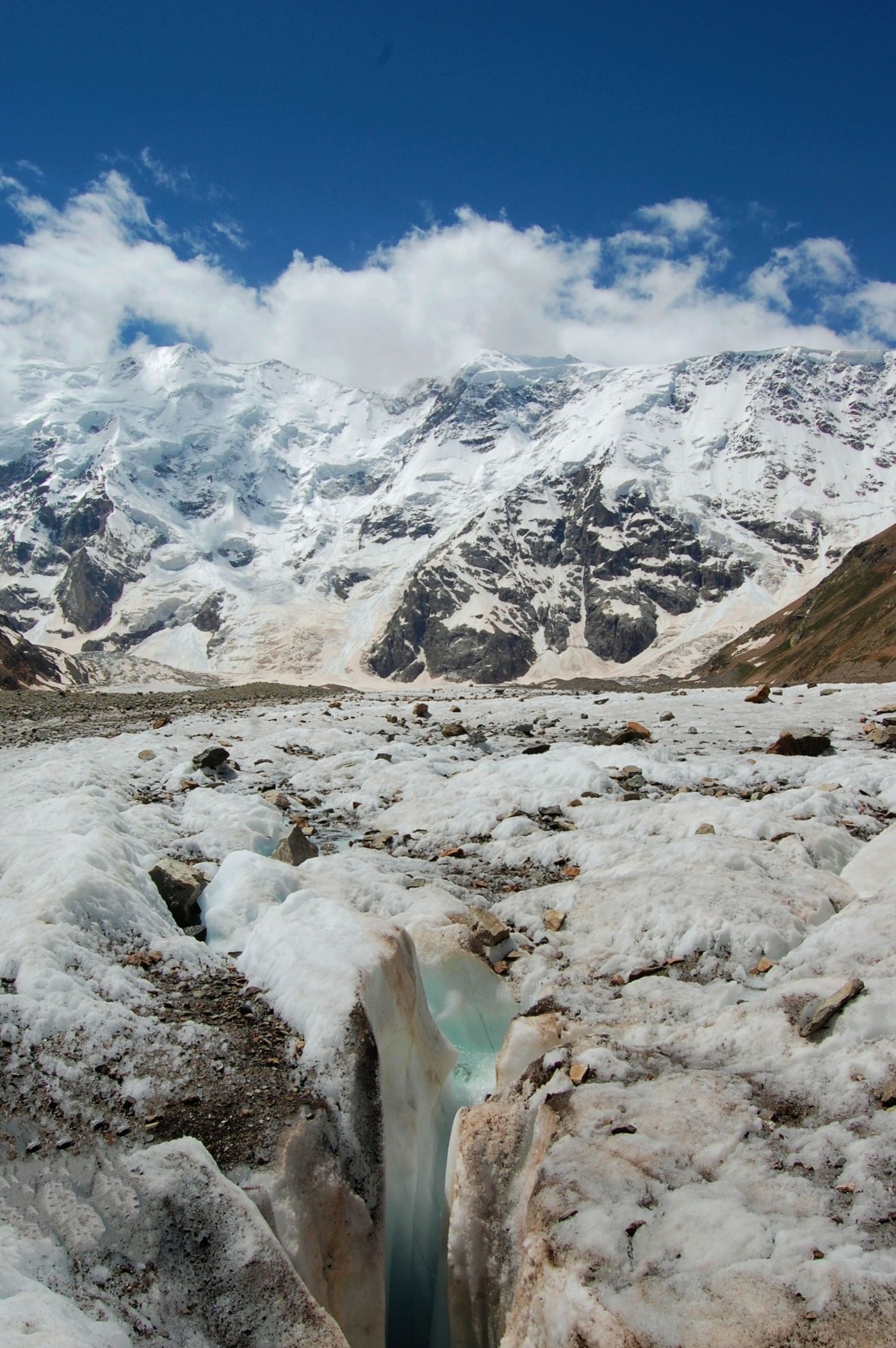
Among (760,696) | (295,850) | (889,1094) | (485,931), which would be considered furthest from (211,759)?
(760,696)

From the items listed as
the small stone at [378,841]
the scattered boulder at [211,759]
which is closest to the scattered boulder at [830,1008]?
the small stone at [378,841]

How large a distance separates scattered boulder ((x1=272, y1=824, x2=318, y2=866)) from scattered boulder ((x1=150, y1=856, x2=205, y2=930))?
2.28 metres

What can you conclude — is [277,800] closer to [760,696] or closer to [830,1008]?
[830,1008]

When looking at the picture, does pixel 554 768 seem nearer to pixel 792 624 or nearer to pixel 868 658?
pixel 868 658

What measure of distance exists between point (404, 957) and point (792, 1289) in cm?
436

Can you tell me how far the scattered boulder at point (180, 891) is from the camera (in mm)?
9492

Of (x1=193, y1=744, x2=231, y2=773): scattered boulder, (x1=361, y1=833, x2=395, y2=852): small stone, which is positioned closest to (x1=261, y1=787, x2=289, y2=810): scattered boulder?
(x1=193, y1=744, x2=231, y2=773): scattered boulder

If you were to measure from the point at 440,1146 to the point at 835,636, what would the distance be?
3250 inches

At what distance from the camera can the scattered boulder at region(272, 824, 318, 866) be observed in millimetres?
12195

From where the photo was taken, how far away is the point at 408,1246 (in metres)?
6.88

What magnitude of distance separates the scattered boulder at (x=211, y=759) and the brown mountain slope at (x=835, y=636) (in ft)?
142

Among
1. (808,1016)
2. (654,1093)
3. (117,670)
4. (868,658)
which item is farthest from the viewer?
(117,670)

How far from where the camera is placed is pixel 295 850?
484 inches

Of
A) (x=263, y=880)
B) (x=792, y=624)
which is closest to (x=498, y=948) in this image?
(x=263, y=880)
